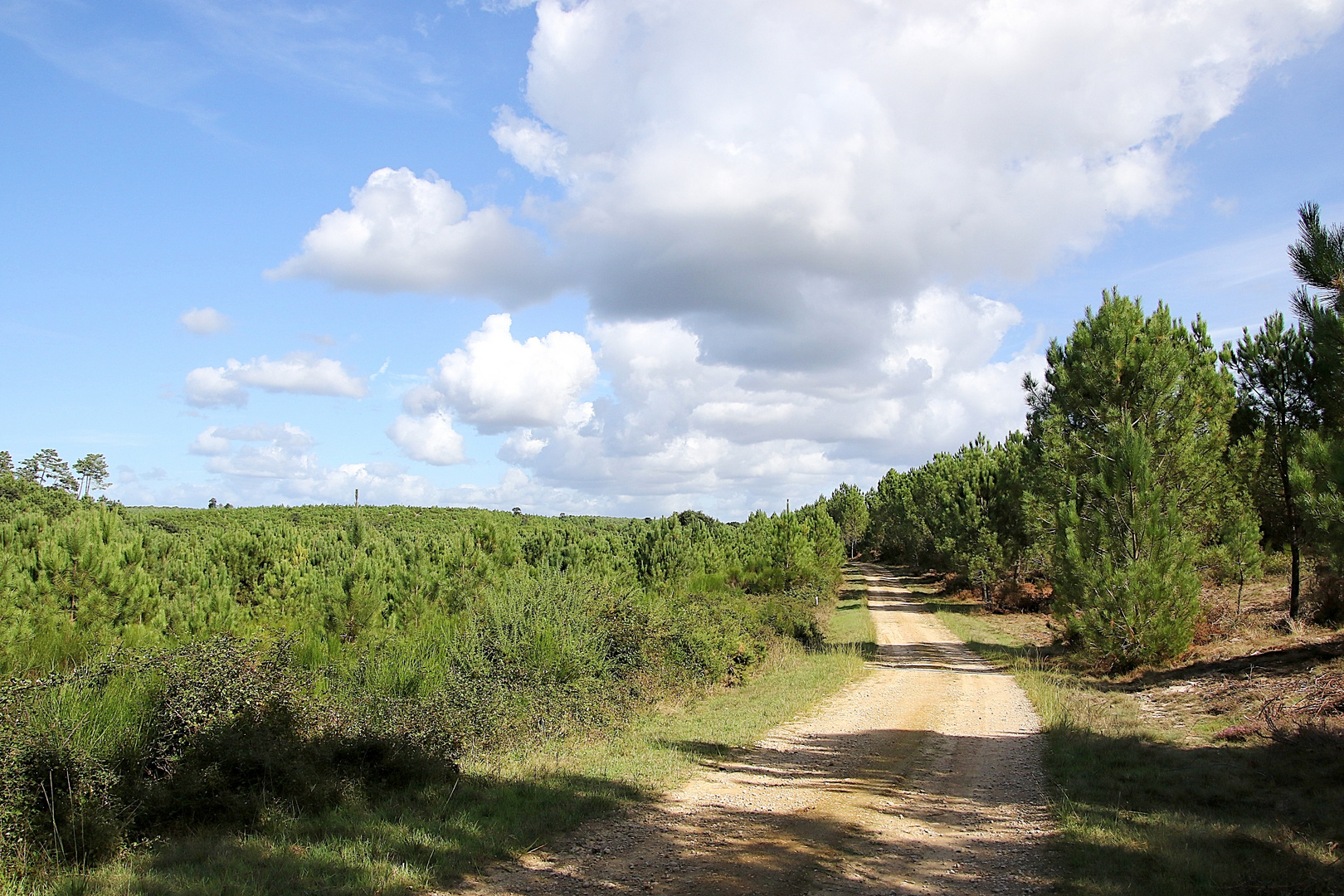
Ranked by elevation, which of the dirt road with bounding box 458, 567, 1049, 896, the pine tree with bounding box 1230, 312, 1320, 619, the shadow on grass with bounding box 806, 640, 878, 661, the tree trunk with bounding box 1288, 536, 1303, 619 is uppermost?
the pine tree with bounding box 1230, 312, 1320, 619

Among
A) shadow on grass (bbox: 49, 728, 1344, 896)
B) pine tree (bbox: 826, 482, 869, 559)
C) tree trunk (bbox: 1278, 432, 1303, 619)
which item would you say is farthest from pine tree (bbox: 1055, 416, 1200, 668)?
pine tree (bbox: 826, 482, 869, 559)

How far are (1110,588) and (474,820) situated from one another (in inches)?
573

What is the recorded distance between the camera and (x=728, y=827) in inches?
290

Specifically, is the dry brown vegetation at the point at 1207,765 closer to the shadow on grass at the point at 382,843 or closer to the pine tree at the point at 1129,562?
the pine tree at the point at 1129,562

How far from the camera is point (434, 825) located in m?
6.95

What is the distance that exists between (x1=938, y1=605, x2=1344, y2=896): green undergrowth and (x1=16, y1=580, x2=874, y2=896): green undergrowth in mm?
4412

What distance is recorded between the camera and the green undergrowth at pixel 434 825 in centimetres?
552

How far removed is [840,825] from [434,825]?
153 inches

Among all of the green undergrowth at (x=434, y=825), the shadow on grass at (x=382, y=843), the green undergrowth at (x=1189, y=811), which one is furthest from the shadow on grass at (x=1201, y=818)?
the shadow on grass at (x=382, y=843)

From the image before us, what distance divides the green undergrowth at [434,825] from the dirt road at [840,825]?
15.9 inches

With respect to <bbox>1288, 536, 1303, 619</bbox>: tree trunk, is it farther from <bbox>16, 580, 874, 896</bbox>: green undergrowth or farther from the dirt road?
<bbox>16, 580, 874, 896</bbox>: green undergrowth

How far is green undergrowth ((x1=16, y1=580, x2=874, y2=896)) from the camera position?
5516 millimetres

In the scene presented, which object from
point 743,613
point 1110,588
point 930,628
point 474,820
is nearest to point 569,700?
point 474,820

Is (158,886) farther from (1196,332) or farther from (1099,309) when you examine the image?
(1196,332)
